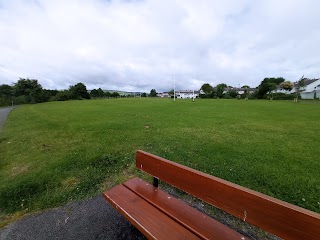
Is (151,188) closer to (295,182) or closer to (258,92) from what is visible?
(295,182)

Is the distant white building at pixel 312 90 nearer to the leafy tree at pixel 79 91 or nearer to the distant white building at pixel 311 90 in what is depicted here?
the distant white building at pixel 311 90

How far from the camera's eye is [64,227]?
9.30 ft

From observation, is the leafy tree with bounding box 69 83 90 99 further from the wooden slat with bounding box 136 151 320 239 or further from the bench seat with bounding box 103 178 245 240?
the wooden slat with bounding box 136 151 320 239

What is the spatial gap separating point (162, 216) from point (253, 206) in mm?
1086

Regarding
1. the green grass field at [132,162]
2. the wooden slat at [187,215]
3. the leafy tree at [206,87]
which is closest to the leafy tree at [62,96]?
the green grass field at [132,162]

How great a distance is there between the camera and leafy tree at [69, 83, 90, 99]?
73.1 metres

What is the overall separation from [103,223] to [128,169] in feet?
5.81

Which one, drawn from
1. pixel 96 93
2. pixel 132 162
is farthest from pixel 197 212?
pixel 96 93

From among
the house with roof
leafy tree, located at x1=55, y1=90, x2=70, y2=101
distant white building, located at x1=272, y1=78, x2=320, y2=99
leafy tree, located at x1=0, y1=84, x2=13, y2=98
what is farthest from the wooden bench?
distant white building, located at x1=272, y1=78, x2=320, y2=99

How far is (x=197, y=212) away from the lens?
232 cm

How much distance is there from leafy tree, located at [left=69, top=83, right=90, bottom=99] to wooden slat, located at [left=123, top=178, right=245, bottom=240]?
251 ft

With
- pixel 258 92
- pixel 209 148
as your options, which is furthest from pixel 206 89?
pixel 209 148

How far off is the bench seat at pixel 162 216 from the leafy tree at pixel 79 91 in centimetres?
7652

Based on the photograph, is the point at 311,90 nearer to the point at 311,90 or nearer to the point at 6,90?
the point at 311,90
